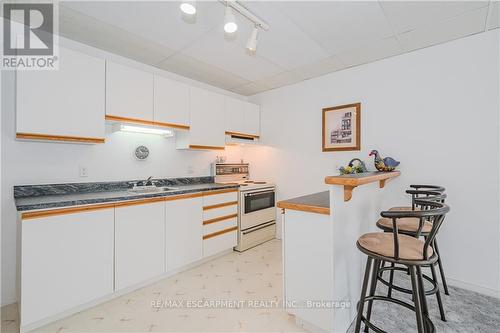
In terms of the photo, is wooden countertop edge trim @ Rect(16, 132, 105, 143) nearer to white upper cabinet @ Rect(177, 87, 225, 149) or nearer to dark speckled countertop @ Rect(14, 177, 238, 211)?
dark speckled countertop @ Rect(14, 177, 238, 211)

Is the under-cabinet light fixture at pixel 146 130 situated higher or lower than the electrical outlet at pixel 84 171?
higher

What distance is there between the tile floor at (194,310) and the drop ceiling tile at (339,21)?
2471 millimetres

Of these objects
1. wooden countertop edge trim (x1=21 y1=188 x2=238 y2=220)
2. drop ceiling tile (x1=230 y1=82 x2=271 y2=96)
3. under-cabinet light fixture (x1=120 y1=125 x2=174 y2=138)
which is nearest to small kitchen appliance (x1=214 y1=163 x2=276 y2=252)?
wooden countertop edge trim (x1=21 y1=188 x2=238 y2=220)

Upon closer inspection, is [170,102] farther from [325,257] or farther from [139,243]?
[325,257]

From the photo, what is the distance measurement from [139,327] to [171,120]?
1987 mm

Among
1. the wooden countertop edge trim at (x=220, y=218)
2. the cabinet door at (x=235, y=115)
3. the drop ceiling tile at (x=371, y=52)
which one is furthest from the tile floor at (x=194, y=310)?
the drop ceiling tile at (x=371, y=52)

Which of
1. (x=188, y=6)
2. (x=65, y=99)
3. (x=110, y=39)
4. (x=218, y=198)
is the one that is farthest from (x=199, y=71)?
(x=218, y=198)

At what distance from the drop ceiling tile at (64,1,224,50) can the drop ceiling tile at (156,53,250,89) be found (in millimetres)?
444

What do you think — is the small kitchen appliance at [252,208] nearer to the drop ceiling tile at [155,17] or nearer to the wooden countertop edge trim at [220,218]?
the wooden countertop edge trim at [220,218]

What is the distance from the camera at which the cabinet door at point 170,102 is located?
98.9 inches

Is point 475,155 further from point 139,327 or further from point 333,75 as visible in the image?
point 139,327

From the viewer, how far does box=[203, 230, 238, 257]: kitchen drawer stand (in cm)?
275

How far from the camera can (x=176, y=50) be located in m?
2.46

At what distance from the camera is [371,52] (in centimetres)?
251
